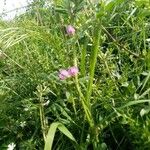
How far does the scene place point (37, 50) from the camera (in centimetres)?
233

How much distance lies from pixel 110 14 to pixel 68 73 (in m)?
0.46

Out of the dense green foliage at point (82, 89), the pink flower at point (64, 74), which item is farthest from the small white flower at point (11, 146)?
the pink flower at point (64, 74)

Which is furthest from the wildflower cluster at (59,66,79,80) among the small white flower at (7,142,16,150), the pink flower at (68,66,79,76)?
the small white flower at (7,142,16,150)

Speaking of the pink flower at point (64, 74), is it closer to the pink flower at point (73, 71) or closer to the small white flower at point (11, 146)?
the pink flower at point (73, 71)

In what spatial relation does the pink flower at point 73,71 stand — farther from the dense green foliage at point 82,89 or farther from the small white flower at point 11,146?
the small white flower at point 11,146

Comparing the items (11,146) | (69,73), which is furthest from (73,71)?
(11,146)

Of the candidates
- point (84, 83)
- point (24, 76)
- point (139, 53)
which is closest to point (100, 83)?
point (84, 83)

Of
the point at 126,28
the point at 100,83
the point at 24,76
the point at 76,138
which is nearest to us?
the point at 76,138

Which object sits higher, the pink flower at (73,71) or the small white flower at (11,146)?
the pink flower at (73,71)

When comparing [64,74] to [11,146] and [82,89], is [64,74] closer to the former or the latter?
[82,89]

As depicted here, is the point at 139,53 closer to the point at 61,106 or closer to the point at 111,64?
the point at 111,64

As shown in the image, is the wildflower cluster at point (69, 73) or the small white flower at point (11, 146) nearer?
the wildflower cluster at point (69, 73)

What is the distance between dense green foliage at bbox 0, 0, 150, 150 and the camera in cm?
165

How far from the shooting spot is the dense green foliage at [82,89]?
1.65 m
